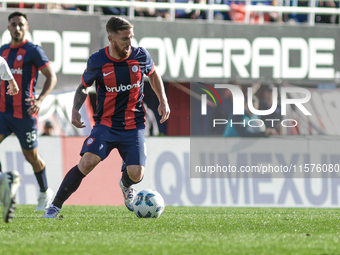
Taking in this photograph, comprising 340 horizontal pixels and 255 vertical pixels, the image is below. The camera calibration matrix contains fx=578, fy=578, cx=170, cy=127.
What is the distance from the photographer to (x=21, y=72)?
23.2 ft

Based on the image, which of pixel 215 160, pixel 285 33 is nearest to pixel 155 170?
pixel 215 160

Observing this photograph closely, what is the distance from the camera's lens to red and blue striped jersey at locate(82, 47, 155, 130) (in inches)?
229

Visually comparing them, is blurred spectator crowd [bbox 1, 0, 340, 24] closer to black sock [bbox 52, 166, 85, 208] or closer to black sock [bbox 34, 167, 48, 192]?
black sock [bbox 34, 167, 48, 192]

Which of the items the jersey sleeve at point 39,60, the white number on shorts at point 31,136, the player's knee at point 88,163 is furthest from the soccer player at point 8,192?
the jersey sleeve at point 39,60

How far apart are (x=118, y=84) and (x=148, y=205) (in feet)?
4.34

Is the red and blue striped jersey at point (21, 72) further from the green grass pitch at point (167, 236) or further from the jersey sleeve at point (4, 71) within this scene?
the jersey sleeve at point (4, 71)

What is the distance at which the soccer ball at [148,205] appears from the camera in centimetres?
611

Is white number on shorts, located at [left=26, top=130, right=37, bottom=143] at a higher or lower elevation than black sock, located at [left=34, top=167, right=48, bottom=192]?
higher

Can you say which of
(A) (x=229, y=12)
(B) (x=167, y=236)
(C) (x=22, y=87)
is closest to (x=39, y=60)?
(C) (x=22, y=87)

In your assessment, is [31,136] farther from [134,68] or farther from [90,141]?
[134,68]

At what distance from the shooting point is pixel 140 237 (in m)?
4.49

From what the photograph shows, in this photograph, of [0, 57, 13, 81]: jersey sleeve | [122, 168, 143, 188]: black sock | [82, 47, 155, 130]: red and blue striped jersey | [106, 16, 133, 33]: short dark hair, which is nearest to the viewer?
[0, 57, 13, 81]: jersey sleeve

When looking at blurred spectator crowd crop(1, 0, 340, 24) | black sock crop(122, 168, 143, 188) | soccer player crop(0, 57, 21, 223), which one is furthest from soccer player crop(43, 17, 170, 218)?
blurred spectator crowd crop(1, 0, 340, 24)

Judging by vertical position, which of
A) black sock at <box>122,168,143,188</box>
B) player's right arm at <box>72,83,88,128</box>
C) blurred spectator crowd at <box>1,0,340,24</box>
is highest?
blurred spectator crowd at <box>1,0,340,24</box>
